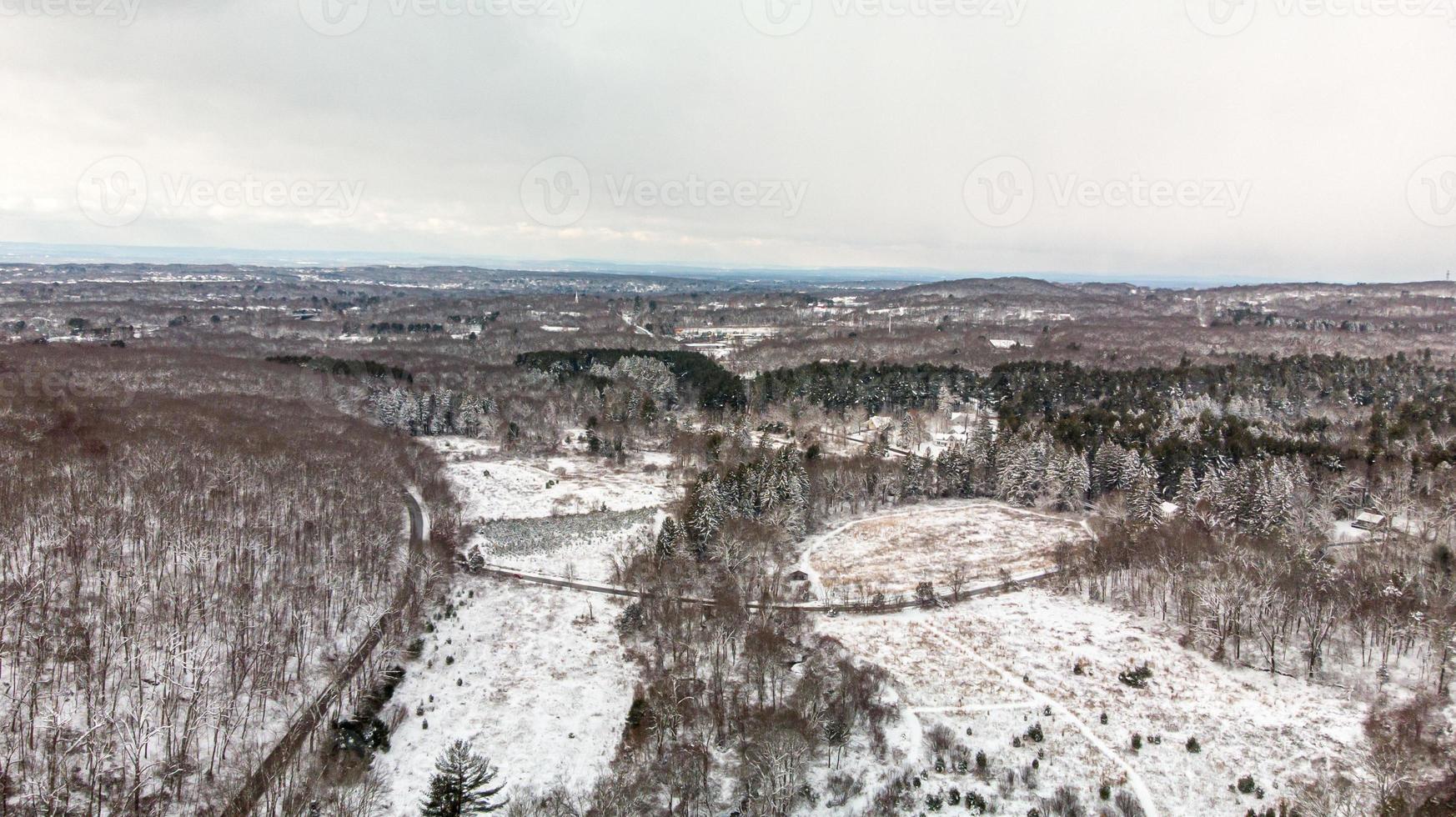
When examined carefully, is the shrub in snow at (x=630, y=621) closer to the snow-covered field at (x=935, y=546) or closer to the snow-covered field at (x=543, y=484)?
the snow-covered field at (x=935, y=546)

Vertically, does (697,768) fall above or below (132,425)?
below

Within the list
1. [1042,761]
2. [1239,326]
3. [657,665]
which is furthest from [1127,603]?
[1239,326]

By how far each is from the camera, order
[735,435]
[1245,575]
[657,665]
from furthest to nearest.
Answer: [735,435] < [1245,575] < [657,665]

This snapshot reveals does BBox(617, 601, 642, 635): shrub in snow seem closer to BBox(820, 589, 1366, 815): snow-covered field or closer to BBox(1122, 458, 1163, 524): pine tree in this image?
BBox(820, 589, 1366, 815): snow-covered field

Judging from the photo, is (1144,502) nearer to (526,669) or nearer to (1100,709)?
(1100,709)

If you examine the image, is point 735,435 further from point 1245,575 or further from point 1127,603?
point 1245,575

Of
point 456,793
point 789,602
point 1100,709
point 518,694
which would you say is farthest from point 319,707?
point 1100,709

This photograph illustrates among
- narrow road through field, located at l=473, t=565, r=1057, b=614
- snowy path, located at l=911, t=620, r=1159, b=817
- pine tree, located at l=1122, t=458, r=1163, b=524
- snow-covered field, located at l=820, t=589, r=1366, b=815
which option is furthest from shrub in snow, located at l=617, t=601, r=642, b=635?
pine tree, located at l=1122, t=458, r=1163, b=524
